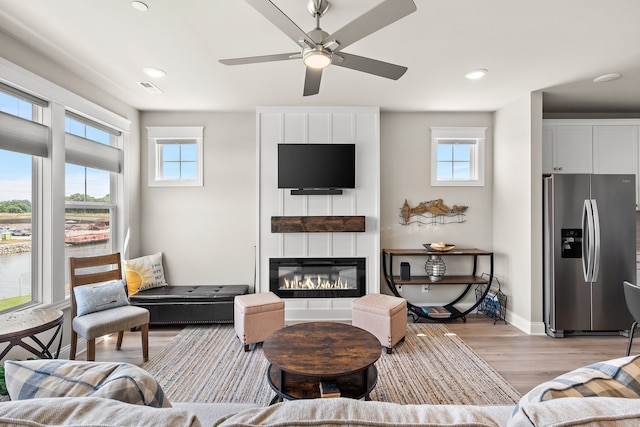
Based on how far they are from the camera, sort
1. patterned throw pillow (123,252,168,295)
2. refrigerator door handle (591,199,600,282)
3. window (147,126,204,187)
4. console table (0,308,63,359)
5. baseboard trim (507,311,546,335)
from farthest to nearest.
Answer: window (147,126,204,187), patterned throw pillow (123,252,168,295), baseboard trim (507,311,546,335), refrigerator door handle (591,199,600,282), console table (0,308,63,359)

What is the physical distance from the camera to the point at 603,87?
328 centimetres

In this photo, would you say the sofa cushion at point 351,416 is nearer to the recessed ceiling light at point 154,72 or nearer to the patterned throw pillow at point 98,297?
the patterned throw pillow at point 98,297

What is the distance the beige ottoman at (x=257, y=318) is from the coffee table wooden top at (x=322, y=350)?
674 millimetres

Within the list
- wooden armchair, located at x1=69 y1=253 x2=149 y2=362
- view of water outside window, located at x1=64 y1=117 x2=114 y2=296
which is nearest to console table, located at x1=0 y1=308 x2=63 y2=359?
wooden armchair, located at x1=69 y1=253 x2=149 y2=362

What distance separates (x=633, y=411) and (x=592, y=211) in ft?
11.3

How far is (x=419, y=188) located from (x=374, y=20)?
2.91 metres

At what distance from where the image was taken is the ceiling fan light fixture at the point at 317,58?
1.72m

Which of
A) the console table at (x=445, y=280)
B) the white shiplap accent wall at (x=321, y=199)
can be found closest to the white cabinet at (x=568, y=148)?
the console table at (x=445, y=280)

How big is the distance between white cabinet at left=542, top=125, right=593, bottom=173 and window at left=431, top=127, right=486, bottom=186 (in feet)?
2.38

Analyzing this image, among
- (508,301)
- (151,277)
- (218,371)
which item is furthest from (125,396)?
(508,301)

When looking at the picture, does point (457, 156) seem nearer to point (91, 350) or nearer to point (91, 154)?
point (91, 154)

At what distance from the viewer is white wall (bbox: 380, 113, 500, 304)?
4.16 meters

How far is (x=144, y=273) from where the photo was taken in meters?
3.70

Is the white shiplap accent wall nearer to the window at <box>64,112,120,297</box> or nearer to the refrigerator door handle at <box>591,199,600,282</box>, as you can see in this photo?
the window at <box>64,112,120,297</box>
